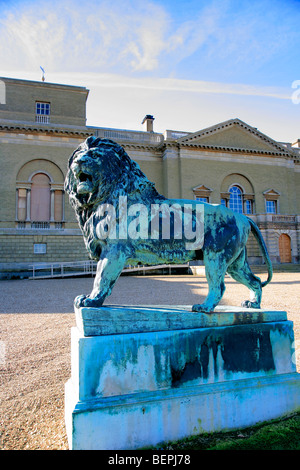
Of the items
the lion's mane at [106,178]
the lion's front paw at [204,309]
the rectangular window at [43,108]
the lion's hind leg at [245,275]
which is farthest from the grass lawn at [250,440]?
the rectangular window at [43,108]

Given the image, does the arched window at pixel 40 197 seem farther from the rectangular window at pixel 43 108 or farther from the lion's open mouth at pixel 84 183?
the lion's open mouth at pixel 84 183

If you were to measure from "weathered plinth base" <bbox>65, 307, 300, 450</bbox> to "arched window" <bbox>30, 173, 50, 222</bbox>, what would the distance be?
24310 millimetres

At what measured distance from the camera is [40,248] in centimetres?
2425

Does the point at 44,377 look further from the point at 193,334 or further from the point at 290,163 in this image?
the point at 290,163

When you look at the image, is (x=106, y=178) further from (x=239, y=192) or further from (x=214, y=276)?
(x=239, y=192)

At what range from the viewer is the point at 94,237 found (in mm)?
2623

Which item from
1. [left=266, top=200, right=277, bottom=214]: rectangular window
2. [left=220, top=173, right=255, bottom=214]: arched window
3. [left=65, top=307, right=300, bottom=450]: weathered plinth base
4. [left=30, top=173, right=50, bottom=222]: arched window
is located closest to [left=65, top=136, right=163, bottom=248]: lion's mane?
[left=65, top=307, right=300, bottom=450]: weathered plinth base

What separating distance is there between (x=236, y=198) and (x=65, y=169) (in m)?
16.2

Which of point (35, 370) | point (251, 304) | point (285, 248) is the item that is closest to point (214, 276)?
point (251, 304)

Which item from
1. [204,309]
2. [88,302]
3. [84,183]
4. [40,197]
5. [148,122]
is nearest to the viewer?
[88,302]

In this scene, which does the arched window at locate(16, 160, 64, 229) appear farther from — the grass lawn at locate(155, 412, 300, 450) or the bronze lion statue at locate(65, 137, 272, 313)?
the grass lawn at locate(155, 412, 300, 450)

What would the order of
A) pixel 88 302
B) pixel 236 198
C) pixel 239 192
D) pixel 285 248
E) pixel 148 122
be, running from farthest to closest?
pixel 148 122
pixel 239 192
pixel 236 198
pixel 285 248
pixel 88 302

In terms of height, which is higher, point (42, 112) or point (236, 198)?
point (42, 112)

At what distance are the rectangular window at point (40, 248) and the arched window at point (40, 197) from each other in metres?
2.31
